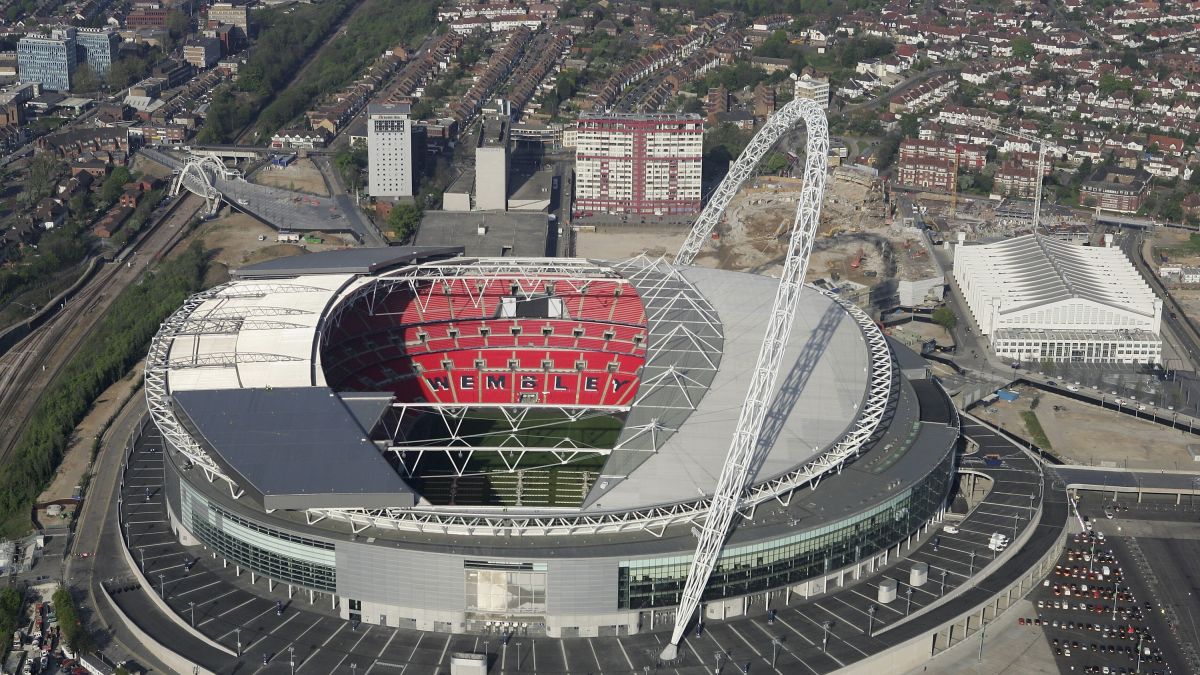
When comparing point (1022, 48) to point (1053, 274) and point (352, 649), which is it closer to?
point (1053, 274)

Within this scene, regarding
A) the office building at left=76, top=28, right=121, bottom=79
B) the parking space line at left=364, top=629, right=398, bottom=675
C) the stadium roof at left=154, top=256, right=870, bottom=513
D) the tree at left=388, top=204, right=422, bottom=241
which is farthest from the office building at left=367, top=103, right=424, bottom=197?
the parking space line at left=364, top=629, right=398, bottom=675

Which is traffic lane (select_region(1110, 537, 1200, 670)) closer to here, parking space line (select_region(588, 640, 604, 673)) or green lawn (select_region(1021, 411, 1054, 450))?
green lawn (select_region(1021, 411, 1054, 450))

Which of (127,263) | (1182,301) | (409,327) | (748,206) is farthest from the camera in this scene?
(748,206)

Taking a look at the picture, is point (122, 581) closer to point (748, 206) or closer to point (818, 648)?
point (818, 648)

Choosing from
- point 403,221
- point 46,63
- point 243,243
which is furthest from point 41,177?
point 46,63

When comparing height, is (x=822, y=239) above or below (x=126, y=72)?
below

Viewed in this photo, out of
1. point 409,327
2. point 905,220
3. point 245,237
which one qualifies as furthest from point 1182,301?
point 245,237
